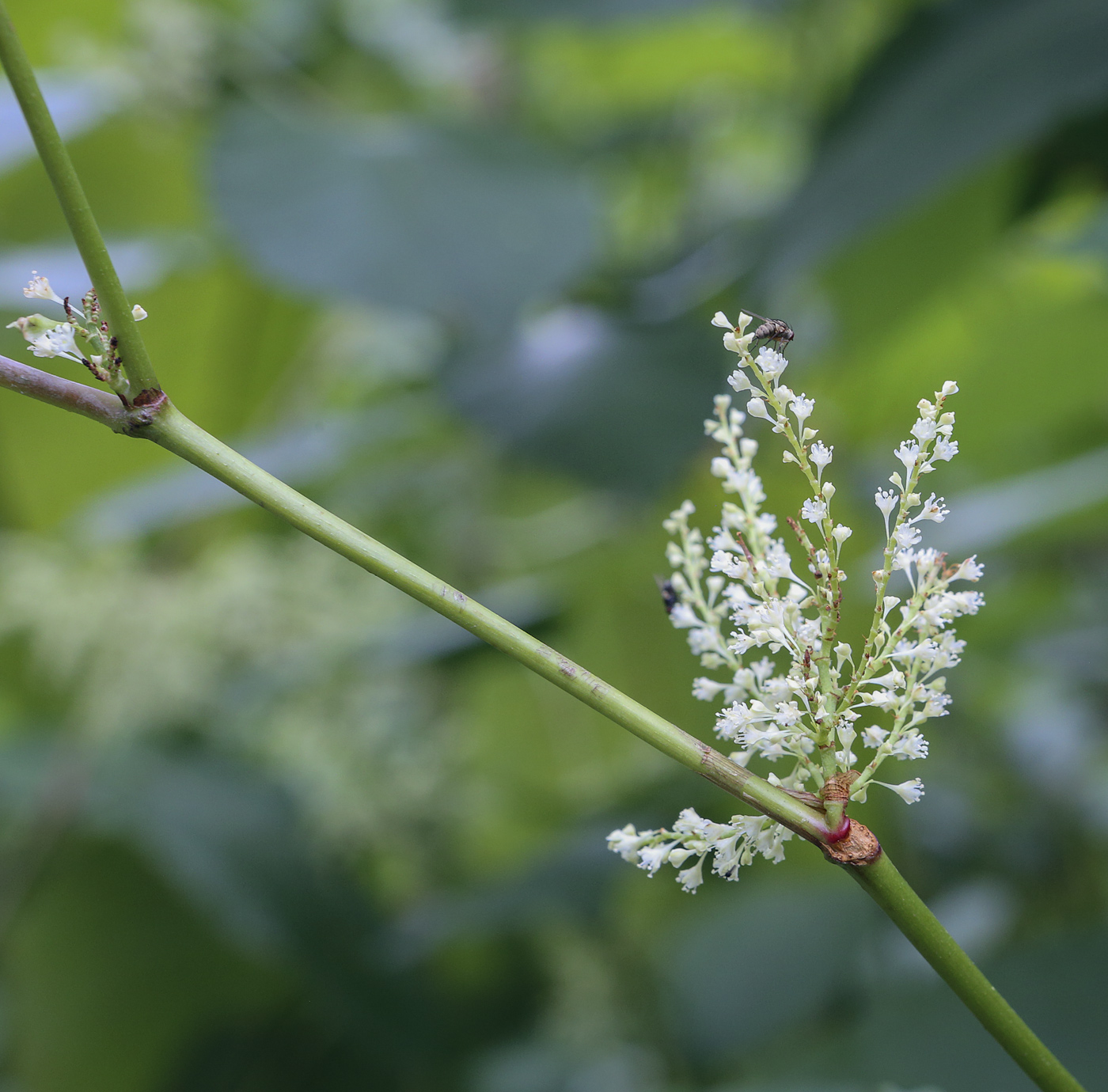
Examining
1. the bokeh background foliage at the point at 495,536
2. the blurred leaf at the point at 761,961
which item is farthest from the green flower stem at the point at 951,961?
the blurred leaf at the point at 761,961

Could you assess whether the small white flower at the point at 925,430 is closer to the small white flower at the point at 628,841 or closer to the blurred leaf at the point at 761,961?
the small white flower at the point at 628,841

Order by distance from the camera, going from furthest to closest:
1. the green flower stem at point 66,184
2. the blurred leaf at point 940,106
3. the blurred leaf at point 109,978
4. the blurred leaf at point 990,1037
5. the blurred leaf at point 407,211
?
the blurred leaf at point 109,978
the blurred leaf at point 407,211
the blurred leaf at point 940,106
the blurred leaf at point 990,1037
the green flower stem at point 66,184

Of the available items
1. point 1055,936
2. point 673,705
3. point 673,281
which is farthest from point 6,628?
point 1055,936

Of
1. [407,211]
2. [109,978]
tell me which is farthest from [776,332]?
[109,978]

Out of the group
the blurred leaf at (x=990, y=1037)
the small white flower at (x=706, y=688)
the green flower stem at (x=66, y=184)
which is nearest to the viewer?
the green flower stem at (x=66, y=184)

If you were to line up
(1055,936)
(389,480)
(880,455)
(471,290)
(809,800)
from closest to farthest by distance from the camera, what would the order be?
(809,800) < (1055,936) < (471,290) < (880,455) < (389,480)

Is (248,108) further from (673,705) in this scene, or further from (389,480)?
(673,705)

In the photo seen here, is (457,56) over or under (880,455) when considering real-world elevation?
over
